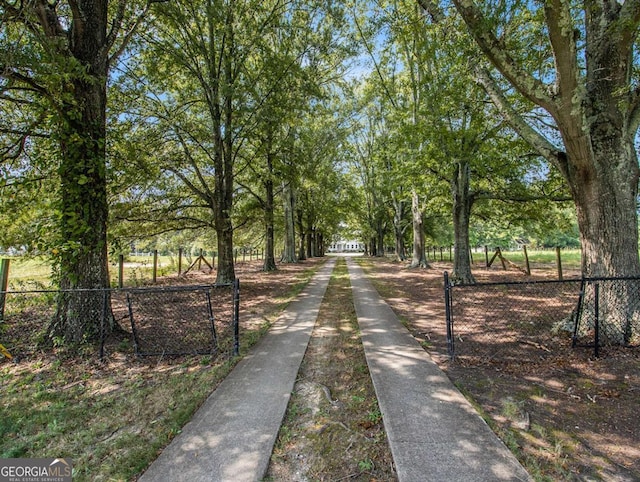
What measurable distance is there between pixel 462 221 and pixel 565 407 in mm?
8773

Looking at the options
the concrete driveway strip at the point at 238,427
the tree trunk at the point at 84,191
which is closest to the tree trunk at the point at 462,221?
the concrete driveway strip at the point at 238,427

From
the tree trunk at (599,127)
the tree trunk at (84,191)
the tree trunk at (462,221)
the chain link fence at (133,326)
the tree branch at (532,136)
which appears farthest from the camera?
the tree trunk at (462,221)

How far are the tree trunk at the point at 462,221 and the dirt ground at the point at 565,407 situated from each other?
6.54 metres

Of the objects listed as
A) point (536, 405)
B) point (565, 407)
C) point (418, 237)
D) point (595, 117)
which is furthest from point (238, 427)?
point (418, 237)

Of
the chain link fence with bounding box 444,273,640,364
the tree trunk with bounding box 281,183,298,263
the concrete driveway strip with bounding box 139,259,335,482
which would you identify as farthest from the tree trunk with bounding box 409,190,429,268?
the concrete driveway strip with bounding box 139,259,335,482

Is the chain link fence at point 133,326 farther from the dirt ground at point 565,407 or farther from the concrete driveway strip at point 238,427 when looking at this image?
the dirt ground at point 565,407

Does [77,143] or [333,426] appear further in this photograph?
[77,143]

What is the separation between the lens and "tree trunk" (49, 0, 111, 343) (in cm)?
466

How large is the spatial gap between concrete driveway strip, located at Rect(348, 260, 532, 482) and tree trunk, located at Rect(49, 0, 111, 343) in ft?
14.6

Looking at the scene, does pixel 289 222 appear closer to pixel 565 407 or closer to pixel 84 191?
pixel 84 191

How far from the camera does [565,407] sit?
9.98ft

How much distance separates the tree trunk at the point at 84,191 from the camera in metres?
4.66

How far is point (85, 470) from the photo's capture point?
230 centimetres

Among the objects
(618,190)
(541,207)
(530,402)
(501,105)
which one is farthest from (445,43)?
(541,207)
